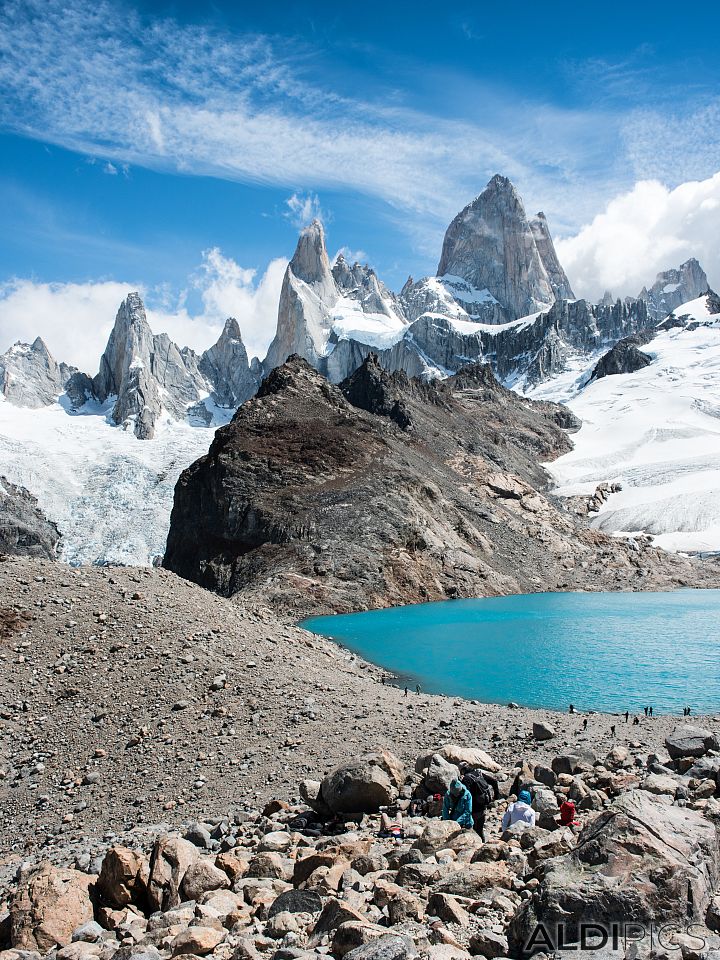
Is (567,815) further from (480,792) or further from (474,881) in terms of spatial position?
(474,881)

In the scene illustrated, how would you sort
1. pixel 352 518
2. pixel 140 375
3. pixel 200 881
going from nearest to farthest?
pixel 200 881 < pixel 352 518 < pixel 140 375

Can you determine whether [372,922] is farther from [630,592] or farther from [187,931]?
[630,592]

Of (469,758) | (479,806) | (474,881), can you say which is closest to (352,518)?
(469,758)

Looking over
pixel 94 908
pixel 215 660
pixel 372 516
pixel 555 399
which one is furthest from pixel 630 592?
pixel 555 399

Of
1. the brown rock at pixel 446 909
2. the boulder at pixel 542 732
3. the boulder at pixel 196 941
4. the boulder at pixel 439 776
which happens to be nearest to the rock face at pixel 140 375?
the boulder at pixel 542 732

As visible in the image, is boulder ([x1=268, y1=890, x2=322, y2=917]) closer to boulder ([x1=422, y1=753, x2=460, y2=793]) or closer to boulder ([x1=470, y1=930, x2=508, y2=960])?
boulder ([x1=470, y1=930, x2=508, y2=960])
